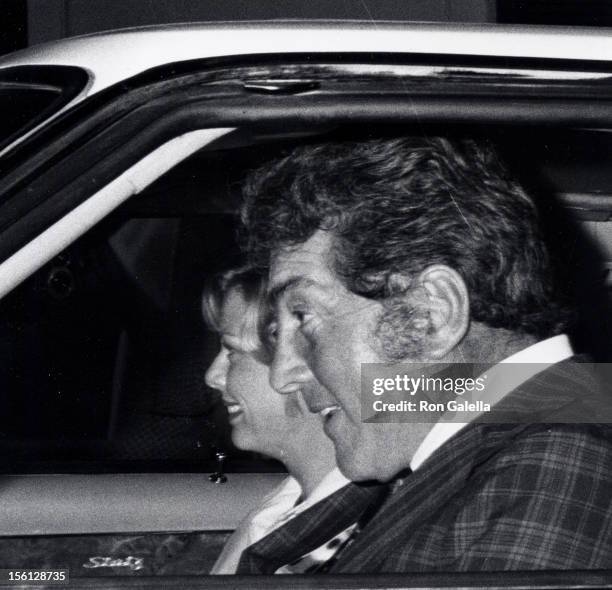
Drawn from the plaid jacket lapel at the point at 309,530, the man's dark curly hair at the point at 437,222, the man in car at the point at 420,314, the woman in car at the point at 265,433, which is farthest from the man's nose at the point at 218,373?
the man's dark curly hair at the point at 437,222

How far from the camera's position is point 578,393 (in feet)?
4.85

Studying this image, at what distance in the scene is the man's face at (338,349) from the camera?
5.23 ft

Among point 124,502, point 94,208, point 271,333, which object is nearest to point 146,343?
point 124,502

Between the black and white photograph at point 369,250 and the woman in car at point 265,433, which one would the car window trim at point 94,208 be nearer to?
the black and white photograph at point 369,250

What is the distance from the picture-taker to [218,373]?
7.68 ft

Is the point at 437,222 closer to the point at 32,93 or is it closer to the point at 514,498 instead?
the point at 514,498

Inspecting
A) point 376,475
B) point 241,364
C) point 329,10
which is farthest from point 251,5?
point 376,475

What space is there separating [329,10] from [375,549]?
16.4ft

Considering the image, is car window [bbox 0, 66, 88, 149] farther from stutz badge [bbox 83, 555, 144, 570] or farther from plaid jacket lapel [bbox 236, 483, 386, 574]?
stutz badge [bbox 83, 555, 144, 570]

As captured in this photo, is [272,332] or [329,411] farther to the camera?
[272,332]

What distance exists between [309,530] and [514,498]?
0.69 m

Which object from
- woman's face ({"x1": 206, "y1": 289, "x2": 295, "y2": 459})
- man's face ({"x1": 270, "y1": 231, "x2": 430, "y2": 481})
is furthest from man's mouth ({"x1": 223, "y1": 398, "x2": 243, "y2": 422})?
man's face ({"x1": 270, "y1": 231, "x2": 430, "y2": 481})

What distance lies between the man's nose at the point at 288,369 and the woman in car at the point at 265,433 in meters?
0.27

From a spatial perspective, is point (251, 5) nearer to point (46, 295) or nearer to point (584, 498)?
point (46, 295)
